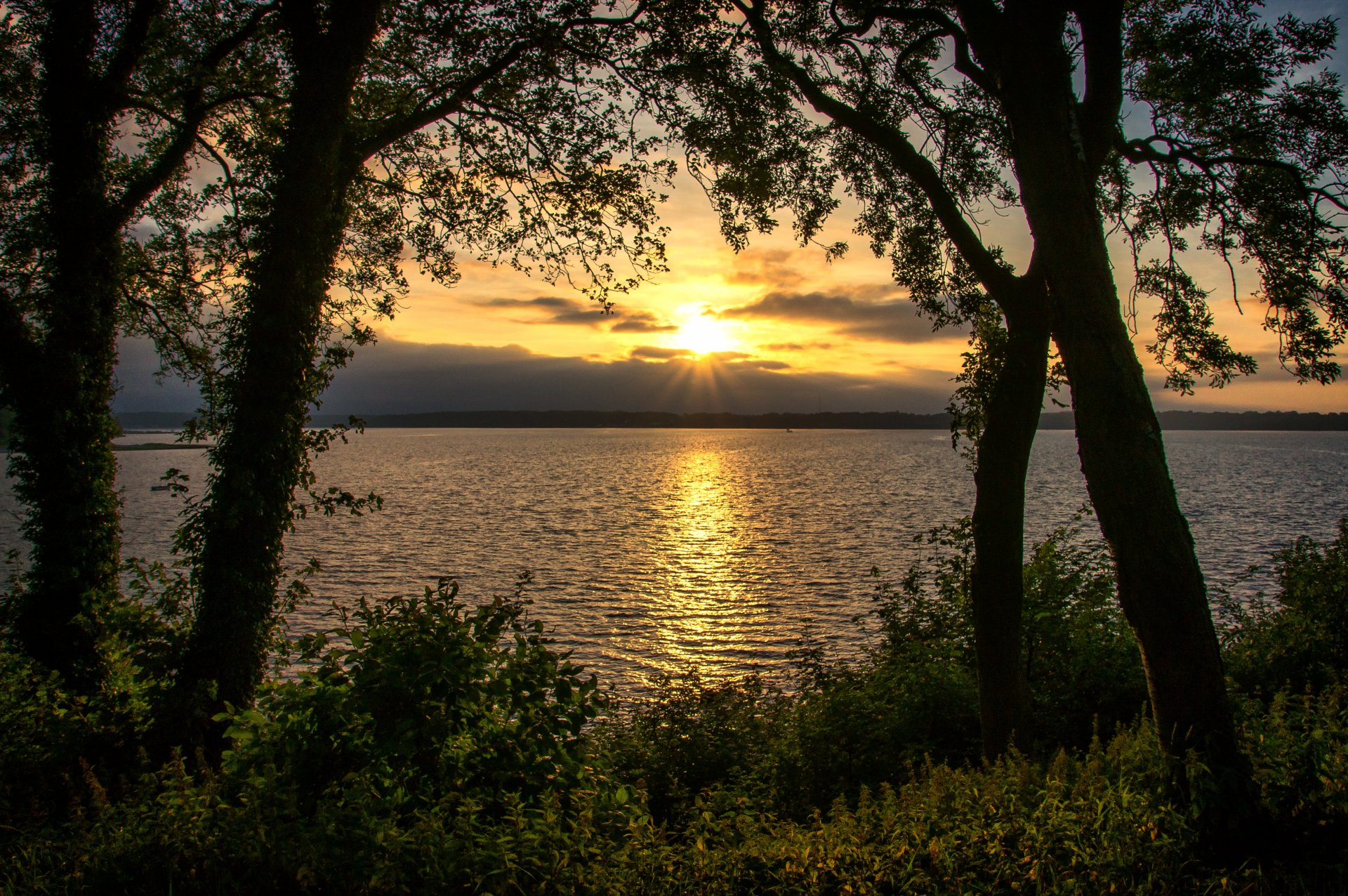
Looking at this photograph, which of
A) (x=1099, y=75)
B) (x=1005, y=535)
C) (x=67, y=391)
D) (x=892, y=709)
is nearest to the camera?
(x=1099, y=75)

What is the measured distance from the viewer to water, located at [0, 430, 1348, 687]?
21.8 m

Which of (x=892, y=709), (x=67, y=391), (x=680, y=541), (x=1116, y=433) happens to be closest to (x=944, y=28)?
(x=1116, y=433)

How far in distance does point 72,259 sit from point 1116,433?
1486 cm

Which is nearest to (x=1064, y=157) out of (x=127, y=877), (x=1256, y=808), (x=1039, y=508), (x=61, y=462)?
(x=1256, y=808)

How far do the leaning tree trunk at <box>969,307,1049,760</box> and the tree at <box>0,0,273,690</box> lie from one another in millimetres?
12539

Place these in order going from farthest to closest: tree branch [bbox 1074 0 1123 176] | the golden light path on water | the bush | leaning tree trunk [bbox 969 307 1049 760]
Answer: the golden light path on water → leaning tree trunk [bbox 969 307 1049 760] → tree branch [bbox 1074 0 1123 176] → the bush

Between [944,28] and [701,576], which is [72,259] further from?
[701,576]

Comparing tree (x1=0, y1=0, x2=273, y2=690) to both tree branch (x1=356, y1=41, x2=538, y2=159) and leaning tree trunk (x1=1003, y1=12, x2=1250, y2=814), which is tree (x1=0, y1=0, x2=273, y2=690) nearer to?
tree branch (x1=356, y1=41, x2=538, y2=159)

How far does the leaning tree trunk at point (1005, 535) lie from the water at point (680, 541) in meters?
10.0

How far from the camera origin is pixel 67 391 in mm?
11109

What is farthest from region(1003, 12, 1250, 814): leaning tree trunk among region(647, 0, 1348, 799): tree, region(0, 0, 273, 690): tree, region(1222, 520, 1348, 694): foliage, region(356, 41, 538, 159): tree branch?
region(0, 0, 273, 690): tree

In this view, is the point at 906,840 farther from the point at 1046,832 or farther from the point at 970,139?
the point at 970,139

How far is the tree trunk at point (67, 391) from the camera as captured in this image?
11.0m

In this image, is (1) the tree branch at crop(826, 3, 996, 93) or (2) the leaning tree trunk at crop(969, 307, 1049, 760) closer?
(2) the leaning tree trunk at crop(969, 307, 1049, 760)
